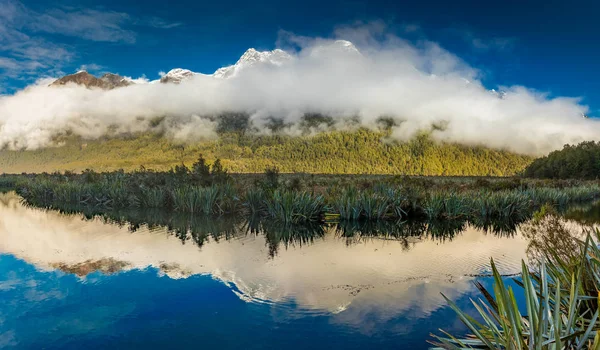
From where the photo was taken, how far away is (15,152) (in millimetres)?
180125

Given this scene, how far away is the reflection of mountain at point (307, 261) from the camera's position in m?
7.78

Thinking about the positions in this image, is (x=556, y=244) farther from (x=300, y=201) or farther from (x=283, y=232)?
(x=300, y=201)

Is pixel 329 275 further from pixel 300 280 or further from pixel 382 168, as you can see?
pixel 382 168

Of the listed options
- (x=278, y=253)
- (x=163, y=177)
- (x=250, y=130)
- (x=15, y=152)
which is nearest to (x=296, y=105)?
(x=250, y=130)

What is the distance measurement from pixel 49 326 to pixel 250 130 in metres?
162

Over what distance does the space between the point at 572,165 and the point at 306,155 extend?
88973 millimetres

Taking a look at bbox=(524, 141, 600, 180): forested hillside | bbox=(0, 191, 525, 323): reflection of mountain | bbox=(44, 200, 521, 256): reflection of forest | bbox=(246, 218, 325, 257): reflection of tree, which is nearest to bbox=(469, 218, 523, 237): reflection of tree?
bbox=(44, 200, 521, 256): reflection of forest

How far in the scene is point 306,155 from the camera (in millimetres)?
145875

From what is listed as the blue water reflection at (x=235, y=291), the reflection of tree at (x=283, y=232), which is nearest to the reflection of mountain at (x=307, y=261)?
the blue water reflection at (x=235, y=291)

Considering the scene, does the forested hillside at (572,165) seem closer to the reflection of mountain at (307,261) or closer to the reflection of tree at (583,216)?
the reflection of tree at (583,216)

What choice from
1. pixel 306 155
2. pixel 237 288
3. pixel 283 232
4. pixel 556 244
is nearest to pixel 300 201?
pixel 283 232

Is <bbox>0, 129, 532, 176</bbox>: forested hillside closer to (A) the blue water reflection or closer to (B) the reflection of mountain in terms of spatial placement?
(B) the reflection of mountain

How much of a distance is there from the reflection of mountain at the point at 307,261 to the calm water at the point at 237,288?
0.04 m

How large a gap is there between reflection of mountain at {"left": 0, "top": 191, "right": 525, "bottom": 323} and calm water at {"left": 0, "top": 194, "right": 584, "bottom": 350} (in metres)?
0.04
